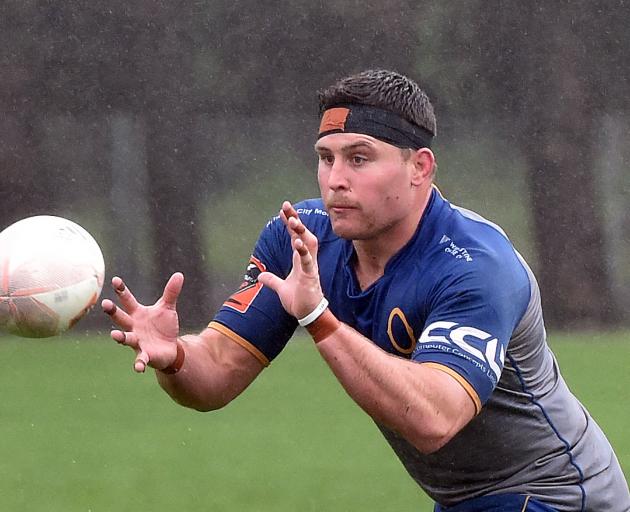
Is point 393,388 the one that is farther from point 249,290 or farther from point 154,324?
point 249,290

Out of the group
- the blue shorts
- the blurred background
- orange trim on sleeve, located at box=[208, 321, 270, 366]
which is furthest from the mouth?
the blurred background

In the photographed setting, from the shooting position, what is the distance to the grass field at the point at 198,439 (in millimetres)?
6645

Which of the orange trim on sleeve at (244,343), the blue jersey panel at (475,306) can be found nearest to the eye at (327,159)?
the blue jersey panel at (475,306)

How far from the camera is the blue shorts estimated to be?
3.80 m

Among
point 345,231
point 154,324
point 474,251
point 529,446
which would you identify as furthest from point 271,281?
point 529,446

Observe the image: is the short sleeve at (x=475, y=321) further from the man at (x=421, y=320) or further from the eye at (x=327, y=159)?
the eye at (x=327, y=159)

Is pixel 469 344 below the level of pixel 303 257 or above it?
below

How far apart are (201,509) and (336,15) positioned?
651 cm

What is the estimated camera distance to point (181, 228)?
11.6m

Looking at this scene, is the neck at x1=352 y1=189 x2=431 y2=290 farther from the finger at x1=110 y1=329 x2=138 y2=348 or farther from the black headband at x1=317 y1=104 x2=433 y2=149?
the finger at x1=110 y1=329 x2=138 y2=348

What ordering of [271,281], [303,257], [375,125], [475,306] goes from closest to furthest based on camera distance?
[303,257], [271,281], [475,306], [375,125]

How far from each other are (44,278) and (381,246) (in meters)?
1.01

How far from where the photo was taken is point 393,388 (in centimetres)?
332

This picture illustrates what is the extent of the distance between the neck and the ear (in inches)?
2.2
